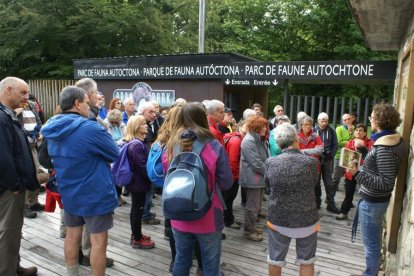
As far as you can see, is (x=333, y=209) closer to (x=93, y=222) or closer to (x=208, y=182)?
(x=208, y=182)

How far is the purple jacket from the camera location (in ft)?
13.6

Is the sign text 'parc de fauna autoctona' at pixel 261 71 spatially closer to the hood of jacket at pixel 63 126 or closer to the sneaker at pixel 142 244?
the sneaker at pixel 142 244

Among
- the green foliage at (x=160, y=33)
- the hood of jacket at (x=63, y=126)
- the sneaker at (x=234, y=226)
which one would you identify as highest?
the green foliage at (x=160, y=33)

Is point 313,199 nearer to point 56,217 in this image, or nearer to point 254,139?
point 254,139

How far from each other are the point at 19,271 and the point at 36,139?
217 cm

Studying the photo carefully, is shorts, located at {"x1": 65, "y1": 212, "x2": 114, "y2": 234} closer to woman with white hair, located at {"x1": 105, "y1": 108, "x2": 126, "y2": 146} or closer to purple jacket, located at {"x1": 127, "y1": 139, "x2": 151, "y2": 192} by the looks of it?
purple jacket, located at {"x1": 127, "y1": 139, "x2": 151, "y2": 192}

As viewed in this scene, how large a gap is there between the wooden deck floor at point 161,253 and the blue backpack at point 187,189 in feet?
4.88

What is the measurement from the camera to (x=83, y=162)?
299 cm

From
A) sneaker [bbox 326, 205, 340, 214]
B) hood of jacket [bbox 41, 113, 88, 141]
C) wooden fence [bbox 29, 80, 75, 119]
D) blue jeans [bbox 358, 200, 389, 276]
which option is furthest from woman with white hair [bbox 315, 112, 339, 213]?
wooden fence [bbox 29, 80, 75, 119]

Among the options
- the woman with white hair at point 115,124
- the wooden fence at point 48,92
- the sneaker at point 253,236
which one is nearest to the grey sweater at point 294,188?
the sneaker at point 253,236

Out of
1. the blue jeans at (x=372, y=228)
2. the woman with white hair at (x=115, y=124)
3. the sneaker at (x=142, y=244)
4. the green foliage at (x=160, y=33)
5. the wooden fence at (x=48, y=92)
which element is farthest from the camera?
the green foliage at (x=160, y=33)

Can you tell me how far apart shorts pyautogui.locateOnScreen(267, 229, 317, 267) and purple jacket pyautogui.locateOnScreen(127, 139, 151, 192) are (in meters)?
1.71

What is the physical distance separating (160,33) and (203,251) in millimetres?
17212

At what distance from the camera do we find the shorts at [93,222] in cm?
307
